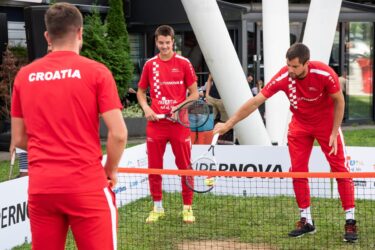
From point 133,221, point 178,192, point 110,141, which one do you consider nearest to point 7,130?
point 178,192

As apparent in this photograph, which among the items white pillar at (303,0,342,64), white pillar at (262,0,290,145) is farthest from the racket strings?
white pillar at (262,0,290,145)

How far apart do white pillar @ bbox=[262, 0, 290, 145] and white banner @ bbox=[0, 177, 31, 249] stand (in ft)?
16.9

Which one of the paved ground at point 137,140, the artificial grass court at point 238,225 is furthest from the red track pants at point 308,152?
the paved ground at point 137,140

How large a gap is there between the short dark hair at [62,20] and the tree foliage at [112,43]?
13203 mm

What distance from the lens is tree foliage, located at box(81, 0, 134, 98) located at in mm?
17406

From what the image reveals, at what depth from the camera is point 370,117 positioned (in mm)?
21141

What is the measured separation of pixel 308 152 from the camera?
25.2 ft

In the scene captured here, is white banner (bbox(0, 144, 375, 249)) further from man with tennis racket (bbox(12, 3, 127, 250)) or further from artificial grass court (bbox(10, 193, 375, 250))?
man with tennis racket (bbox(12, 3, 127, 250))

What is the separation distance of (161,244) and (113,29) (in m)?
11.9

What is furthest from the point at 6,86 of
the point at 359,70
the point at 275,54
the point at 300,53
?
the point at 359,70

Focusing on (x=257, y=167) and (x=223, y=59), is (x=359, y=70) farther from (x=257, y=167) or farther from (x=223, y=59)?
(x=257, y=167)

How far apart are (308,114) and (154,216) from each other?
2243 millimetres

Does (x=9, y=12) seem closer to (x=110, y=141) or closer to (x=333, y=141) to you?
(x=333, y=141)

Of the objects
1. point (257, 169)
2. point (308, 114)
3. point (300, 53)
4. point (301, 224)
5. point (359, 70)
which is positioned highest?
point (300, 53)
